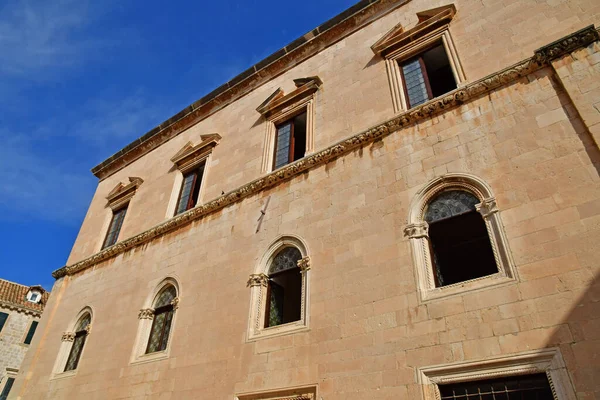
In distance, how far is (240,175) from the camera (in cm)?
1017

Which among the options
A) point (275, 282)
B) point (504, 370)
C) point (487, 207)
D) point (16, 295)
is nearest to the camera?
point (504, 370)

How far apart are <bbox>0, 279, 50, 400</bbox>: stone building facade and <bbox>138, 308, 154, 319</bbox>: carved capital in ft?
65.9

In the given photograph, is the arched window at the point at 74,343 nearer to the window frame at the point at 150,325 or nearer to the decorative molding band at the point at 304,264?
the window frame at the point at 150,325

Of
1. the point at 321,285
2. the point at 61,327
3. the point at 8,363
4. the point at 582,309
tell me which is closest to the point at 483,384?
the point at 582,309

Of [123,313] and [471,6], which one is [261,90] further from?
[123,313]

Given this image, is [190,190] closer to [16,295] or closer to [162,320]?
[162,320]

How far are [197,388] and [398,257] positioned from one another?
442cm

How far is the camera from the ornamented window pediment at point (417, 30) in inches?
330

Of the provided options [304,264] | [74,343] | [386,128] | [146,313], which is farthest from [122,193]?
[386,128]

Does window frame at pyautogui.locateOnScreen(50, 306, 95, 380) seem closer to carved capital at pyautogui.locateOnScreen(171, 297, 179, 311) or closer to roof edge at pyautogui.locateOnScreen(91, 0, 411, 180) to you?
carved capital at pyautogui.locateOnScreen(171, 297, 179, 311)

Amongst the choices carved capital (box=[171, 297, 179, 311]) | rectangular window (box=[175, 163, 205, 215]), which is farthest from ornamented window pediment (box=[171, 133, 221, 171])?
carved capital (box=[171, 297, 179, 311])

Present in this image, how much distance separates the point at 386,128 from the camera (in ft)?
25.4

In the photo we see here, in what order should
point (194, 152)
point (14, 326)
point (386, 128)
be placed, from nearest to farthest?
point (386, 128)
point (194, 152)
point (14, 326)

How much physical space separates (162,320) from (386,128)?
21.5ft
